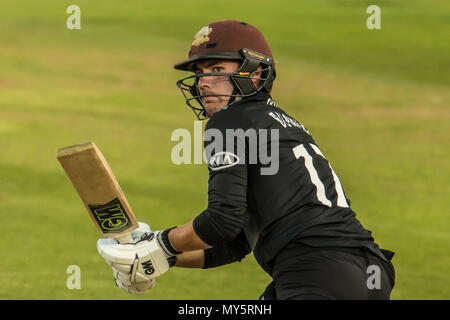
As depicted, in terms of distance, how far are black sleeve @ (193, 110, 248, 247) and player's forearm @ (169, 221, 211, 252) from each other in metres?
0.06

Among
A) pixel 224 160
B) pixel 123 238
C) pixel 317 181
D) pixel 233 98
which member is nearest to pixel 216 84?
pixel 233 98

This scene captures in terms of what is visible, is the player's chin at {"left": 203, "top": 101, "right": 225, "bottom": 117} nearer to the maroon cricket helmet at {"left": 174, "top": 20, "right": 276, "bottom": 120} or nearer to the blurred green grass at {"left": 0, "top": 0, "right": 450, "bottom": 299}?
the maroon cricket helmet at {"left": 174, "top": 20, "right": 276, "bottom": 120}

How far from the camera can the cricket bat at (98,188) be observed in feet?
13.2

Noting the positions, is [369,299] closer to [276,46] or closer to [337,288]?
[337,288]

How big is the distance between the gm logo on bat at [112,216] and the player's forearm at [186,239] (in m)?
0.35

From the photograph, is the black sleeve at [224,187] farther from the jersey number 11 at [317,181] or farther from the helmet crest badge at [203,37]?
the helmet crest badge at [203,37]

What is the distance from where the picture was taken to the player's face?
4195 millimetres

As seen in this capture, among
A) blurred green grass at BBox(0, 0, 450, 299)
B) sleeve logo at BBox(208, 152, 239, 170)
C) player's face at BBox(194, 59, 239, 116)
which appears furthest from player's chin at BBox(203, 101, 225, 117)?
blurred green grass at BBox(0, 0, 450, 299)

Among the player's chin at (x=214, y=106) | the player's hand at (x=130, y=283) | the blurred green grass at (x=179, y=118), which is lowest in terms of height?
the blurred green grass at (x=179, y=118)

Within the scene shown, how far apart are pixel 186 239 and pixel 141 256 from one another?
0.27m

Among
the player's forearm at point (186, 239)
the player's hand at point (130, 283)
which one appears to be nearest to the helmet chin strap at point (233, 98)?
the player's forearm at point (186, 239)

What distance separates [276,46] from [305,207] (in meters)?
21.5

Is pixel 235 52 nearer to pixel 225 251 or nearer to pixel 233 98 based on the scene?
pixel 233 98
